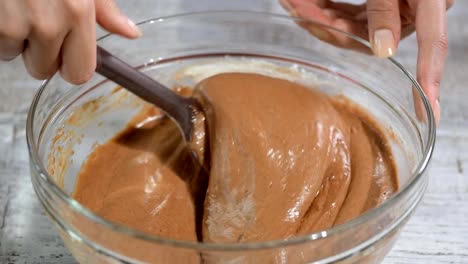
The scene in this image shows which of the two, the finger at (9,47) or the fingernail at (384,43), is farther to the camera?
the fingernail at (384,43)

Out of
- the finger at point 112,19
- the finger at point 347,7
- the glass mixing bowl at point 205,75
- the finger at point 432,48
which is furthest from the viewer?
the finger at point 347,7

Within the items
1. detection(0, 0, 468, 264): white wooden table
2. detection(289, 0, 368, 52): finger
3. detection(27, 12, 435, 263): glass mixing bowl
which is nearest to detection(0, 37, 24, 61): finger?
detection(27, 12, 435, 263): glass mixing bowl

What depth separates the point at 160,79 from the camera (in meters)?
1.34

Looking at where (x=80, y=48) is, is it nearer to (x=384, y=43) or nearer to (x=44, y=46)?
(x=44, y=46)

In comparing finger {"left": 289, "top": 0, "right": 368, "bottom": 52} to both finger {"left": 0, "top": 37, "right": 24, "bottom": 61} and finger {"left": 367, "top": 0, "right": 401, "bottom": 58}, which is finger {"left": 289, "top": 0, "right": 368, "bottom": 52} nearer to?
finger {"left": 367, "top": 0, "right": 401, "bottom": 58}

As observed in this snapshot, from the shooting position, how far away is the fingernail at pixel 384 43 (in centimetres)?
114

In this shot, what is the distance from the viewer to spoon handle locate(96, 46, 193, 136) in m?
1.03

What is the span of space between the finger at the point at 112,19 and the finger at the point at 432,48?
0.51 meters

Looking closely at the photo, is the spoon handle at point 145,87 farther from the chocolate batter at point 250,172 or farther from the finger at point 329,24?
the finger at point 329,24

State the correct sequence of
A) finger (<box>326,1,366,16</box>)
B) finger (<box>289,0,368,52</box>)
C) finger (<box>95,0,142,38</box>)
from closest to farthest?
finger (<box>95,0,142,38</box>) → finger (<box>289,0,368,52</box>) → finger (<box>326,1,366,16</box>)

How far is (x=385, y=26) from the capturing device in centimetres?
115

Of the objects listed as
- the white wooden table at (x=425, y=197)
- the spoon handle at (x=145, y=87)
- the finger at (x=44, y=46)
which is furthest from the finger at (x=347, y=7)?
the finger at (x=44, y=46)

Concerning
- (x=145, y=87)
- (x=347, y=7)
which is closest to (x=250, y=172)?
(x=145, y=87)

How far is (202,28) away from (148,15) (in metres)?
0.45
